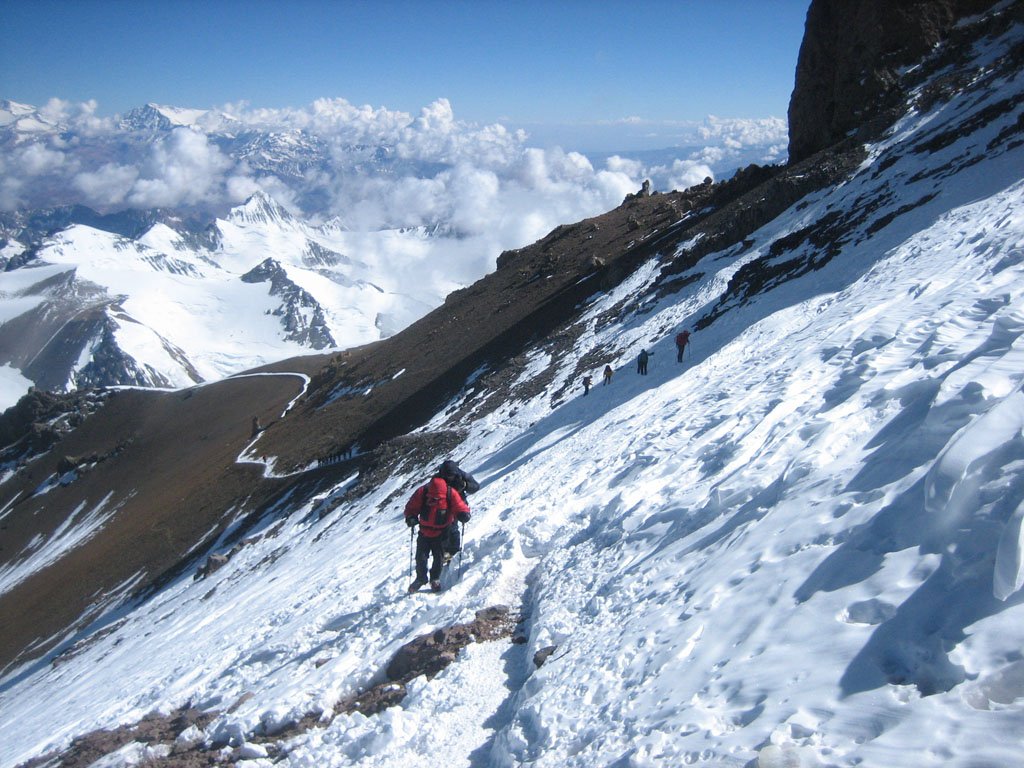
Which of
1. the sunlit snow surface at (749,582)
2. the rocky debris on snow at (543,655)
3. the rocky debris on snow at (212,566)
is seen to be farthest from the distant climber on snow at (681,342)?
the rocky debris on snow at (212,566)

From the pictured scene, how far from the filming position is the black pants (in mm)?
11969

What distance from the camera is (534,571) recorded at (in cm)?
1106

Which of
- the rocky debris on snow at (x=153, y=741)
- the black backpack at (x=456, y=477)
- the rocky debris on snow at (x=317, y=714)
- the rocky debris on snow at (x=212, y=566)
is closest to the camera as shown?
the rocky debris on snow at (x=317, y=714)

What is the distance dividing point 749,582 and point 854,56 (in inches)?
1664

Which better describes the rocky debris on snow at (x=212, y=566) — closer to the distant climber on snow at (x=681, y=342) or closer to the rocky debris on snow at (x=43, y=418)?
the distant climber on snow at (x=681, y=342)

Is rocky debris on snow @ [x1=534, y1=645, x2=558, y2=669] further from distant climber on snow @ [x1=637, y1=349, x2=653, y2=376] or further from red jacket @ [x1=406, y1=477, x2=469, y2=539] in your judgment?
distant climber on snow @ [x1=637, y1=349, x2=653, y2=376]

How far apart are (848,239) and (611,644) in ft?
71.3

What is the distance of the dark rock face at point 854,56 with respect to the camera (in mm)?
35125

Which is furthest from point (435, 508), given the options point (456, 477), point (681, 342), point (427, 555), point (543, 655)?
point (681, 342)

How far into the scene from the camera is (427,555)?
40.0 feet

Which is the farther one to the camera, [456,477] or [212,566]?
[212,566]

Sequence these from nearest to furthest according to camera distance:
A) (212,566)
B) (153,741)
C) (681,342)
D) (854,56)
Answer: (153,741)
(681,342)
(212,566)
(854,56)

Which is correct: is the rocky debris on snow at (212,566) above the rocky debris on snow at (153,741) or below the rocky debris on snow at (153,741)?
above

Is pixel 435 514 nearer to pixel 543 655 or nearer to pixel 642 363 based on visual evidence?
pixel 543 655
